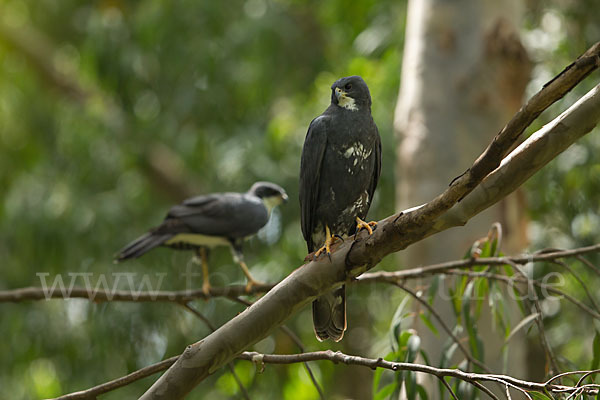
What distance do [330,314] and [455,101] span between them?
5.68 feet

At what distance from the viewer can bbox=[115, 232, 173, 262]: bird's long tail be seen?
382cm

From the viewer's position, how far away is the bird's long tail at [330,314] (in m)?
2.59

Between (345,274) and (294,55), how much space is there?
6.59 meters

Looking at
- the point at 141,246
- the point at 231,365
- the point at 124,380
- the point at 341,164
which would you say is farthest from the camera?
the point at 141,246

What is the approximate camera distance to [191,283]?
5.80 metres

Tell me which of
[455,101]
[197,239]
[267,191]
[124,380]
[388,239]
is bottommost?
[124,380]

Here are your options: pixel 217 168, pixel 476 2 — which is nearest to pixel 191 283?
pixel 217 168

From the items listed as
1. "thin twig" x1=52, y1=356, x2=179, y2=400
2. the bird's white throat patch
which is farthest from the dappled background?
"thin twig" x1=52, y1=356, x2=179, y2=400

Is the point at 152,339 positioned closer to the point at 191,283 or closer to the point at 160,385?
the point at 191,283


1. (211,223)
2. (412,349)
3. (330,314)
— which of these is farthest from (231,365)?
(211,223)

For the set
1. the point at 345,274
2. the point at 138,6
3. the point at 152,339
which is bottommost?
the point at 345,274

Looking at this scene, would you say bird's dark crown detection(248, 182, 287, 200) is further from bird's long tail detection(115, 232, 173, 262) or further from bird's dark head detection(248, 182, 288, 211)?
bird's long tail detection(115, 232, 173, 262)

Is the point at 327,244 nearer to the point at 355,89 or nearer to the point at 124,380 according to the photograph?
the point at 124,380

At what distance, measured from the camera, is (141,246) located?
12.9 ft
